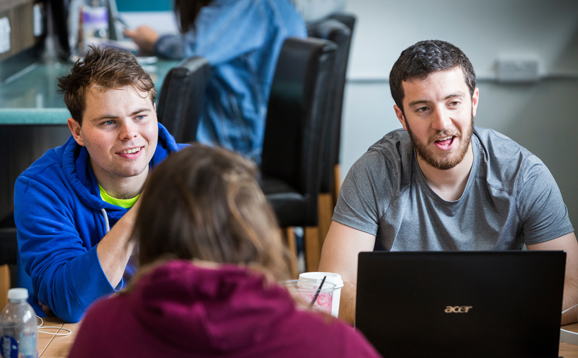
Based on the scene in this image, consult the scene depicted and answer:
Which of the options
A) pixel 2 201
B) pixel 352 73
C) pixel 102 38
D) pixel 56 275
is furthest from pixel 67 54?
pixel 56 275

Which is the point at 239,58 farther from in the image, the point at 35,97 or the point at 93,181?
the point at 93,181

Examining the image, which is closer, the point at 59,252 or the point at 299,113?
the point at 59,252

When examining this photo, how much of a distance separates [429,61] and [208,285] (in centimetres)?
101

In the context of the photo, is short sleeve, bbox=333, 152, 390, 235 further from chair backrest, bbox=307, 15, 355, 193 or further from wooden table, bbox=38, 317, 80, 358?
chair backrest, bbox=307, 15, 355, 193

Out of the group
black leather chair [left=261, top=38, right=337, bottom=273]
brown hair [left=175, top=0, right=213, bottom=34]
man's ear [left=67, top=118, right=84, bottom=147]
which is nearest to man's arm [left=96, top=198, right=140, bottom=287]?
man's ear [left=67, top=118, right=84, bottom=147]

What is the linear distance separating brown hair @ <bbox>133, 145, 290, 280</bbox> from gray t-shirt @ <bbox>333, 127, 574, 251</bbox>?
832 mm

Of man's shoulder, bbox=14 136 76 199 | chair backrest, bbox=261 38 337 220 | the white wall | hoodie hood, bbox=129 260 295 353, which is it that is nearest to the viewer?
hoodie hood, bbox=129 260 295 353

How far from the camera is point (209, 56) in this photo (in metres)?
2.73

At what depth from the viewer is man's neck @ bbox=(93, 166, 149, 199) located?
1447 millimetres

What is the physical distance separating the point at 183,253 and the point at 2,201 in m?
1.84

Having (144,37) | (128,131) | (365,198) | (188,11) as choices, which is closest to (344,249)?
(365,198)

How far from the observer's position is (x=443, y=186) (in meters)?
1.51

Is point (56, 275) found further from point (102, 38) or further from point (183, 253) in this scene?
point (102, 38)

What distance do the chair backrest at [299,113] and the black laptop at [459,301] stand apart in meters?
1.45
